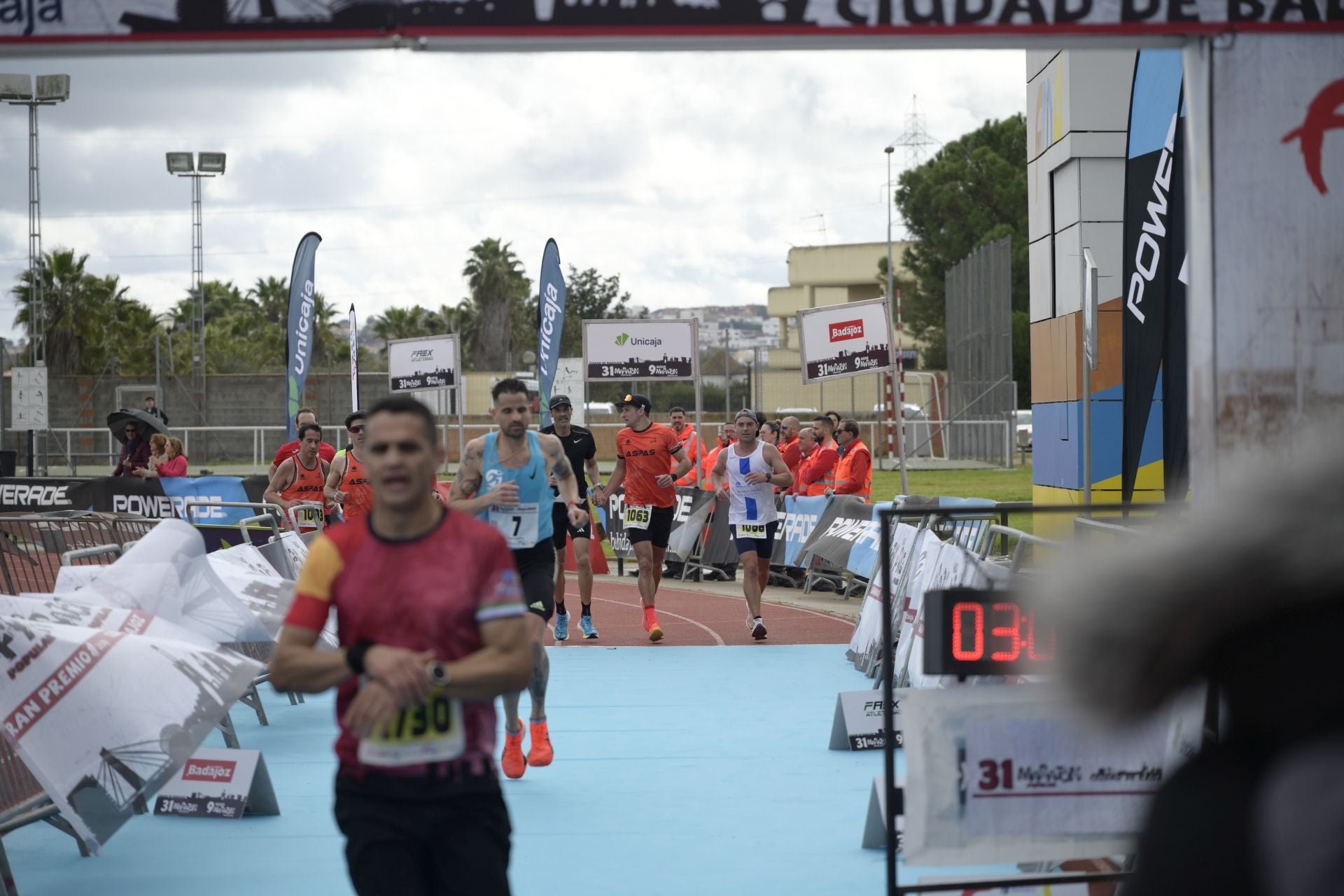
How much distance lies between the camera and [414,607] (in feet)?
11.2

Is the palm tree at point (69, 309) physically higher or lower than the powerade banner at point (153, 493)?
higher

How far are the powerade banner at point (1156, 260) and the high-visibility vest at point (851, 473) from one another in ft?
27.2

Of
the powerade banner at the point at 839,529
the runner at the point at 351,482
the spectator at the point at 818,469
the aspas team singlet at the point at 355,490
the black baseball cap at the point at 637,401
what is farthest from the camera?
the spectator at the point at 818,469

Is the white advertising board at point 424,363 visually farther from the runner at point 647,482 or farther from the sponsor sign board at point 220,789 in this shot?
the sponsor sign board at point 220,789

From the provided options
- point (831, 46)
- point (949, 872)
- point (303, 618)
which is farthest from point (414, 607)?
point (949, 872)

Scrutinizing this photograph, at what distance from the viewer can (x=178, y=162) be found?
43844 mm

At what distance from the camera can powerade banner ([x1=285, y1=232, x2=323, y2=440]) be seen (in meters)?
20.5

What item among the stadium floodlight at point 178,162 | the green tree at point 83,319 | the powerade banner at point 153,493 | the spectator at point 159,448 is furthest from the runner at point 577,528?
the green tree at point 83,319

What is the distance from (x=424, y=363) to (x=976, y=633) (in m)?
21.3

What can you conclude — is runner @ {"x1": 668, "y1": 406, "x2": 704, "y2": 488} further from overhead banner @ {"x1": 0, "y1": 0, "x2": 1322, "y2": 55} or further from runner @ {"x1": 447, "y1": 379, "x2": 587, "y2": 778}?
overhead banner @ {"x1": 0, "y1": 0, "x2": 1322, "y2": 55}

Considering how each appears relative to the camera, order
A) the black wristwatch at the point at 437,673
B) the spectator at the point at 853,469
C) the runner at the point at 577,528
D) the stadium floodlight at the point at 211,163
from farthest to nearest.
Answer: the stadium floodlight at the point at 211,163 → the spectator at the point at 853,469 → the runner at the point at 577,528 → the black wristwatch at the point at 437,673

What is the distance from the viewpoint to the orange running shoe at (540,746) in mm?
7855

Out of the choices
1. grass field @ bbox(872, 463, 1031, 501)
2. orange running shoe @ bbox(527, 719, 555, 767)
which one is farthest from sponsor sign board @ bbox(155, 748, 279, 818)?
grass field @ bbox(872, 463, 1031, 501)

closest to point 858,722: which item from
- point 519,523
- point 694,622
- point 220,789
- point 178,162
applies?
point 519,523
